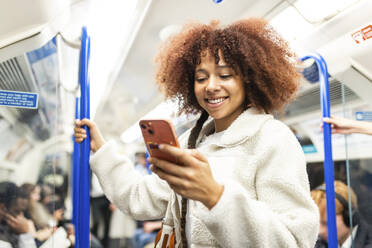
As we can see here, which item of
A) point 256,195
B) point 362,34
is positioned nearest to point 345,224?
point 362,34

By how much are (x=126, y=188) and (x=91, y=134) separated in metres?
0.34

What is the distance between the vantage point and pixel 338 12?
2.33 meters

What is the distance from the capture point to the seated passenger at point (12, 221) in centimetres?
142

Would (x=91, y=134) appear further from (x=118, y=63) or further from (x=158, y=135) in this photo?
(x=118, y=63)

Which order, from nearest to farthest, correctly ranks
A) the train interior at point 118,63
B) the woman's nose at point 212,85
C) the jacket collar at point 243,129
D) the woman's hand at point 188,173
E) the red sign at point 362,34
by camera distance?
1. the woman's hand at point 188,173
2. the jacket collar at point 243,129
3. the woman's nose at point 212,85
4. the train interior at point 118,63
5. the red sign at point 362,34

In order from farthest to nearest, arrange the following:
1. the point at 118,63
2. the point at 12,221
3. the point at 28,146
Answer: the point at 118,63
the point at 28,146
the point at 12,221

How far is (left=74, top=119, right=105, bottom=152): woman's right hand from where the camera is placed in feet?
5.37

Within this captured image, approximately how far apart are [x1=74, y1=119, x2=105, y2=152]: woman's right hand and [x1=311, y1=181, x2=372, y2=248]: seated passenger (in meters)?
1.96

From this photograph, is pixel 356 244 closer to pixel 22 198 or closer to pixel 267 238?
pixel 267 238

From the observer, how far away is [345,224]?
331 centimetres

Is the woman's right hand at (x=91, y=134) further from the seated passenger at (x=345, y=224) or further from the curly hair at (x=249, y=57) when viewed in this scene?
the seated passenger at (x=345, y=224)

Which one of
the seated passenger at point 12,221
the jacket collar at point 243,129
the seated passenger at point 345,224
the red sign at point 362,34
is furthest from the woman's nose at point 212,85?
the seated passenger at point 345,224

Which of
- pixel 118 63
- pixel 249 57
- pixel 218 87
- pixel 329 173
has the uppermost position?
pixel 118 63

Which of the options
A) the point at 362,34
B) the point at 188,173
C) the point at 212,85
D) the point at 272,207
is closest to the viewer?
the point at 188,173
